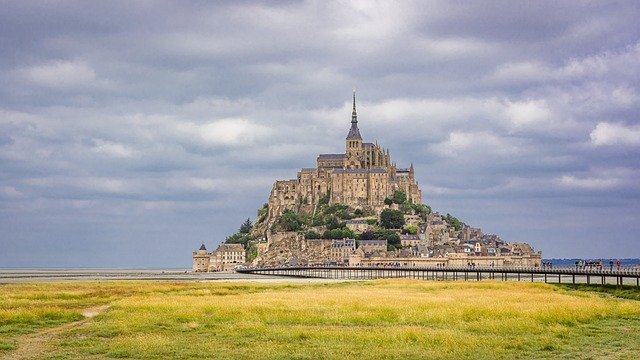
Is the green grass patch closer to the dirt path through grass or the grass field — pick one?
the grass field

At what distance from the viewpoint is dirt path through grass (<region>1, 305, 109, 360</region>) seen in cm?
3875

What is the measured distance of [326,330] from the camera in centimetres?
4719

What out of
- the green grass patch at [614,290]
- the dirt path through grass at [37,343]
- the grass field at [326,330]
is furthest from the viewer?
the green grass patch at [614,290]

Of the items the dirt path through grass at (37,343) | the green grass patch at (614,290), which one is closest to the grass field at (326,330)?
the dirt path through grass at (37,343)

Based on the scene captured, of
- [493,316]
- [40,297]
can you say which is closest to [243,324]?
[493,316]

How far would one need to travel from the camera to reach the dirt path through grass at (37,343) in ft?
127

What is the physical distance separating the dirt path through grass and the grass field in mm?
50

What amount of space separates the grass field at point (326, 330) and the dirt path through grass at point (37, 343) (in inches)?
2.0

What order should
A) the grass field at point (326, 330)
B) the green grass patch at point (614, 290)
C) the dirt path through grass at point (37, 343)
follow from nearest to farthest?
the dirt path through grass at point (37, 343) → the grass field at point (326, 330) → the green grass patch at point (614, 290)

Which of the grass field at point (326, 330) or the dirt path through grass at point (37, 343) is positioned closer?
the dirt path through grass at point (37, 343)

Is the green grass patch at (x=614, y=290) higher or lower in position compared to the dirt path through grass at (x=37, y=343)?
higher

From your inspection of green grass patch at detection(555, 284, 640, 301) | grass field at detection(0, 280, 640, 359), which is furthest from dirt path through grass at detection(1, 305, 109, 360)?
green grass patch at detection(555, 284, 640, 301)

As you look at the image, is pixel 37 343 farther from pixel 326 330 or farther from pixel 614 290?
pixel 614 290

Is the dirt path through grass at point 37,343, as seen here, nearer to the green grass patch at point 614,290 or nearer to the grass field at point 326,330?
the grass field at point 326,330
